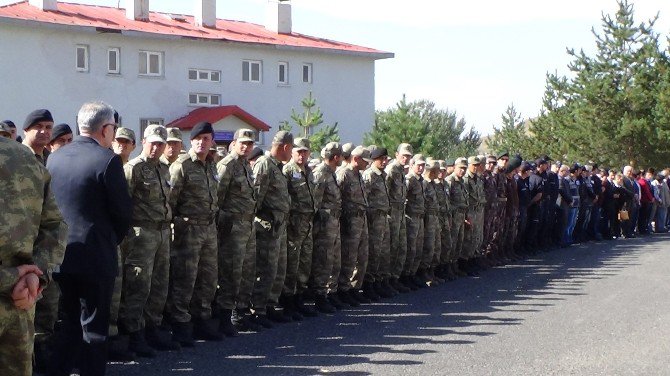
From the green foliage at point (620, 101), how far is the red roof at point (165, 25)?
9.46m

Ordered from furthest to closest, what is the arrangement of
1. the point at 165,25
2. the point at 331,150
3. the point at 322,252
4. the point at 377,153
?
the point at 165,25
the point at 377,153
the point at 331,150
the point at 322,252

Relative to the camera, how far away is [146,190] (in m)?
8.44

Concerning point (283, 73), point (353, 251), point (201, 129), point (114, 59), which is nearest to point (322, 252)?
point (353, 251)

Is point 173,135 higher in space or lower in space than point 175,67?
lower

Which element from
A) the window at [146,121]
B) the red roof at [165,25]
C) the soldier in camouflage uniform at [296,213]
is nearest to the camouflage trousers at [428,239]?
the soldier in camouflage uniform at [296,213]

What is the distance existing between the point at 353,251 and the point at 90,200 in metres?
6.20

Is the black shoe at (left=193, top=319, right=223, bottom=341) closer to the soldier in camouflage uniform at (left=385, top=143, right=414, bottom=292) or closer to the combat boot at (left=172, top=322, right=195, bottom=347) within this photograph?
the combat boot at (left=172, top=322, right=195, bottom=347)

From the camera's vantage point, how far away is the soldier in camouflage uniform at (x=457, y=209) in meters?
15.8

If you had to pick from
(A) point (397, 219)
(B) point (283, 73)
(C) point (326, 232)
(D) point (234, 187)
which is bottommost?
(C) point (326, 232)

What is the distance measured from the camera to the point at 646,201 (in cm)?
2795

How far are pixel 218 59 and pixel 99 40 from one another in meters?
5.50

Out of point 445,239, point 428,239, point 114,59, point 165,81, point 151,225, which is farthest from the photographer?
point 165,81

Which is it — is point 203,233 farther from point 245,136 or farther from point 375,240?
point 375,240

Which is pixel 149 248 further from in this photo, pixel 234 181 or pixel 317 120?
pixel 317 120
